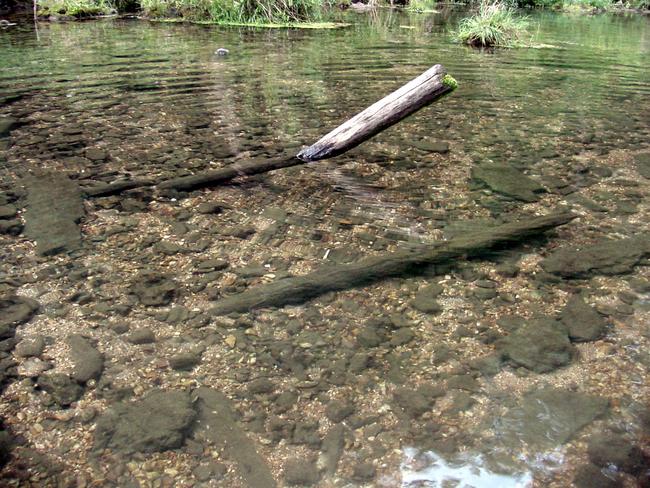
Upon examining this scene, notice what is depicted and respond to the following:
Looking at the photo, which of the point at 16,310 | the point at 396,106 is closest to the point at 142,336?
the point at 16,310

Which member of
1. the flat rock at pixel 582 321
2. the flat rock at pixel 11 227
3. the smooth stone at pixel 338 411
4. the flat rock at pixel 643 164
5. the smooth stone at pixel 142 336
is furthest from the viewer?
the flat rock at pixel 643 164

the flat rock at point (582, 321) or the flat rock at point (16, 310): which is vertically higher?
the flat rock at point (16, 310)

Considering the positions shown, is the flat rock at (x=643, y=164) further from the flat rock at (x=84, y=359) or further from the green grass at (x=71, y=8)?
the green grass at (x=71, y=8)

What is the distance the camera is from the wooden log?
4211mm

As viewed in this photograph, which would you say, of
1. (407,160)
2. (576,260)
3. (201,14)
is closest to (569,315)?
(576,260)

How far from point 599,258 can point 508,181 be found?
140cm

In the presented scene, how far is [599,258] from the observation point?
3453 millimetres

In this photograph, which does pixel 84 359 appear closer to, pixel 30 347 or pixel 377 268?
pixel 30 347

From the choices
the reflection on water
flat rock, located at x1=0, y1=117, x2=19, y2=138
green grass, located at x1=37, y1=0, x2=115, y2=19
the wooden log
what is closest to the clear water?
the reflection on water

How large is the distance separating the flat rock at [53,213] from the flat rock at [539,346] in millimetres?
2770

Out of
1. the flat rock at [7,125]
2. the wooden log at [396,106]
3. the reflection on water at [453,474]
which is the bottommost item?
the reflection on water at [453,474]

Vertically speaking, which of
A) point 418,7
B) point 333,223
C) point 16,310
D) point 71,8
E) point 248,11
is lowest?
point 16,310

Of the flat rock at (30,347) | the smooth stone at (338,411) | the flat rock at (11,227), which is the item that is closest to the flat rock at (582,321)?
the smooth stone at (338,411)

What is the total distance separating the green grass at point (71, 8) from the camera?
1775 centimetres
